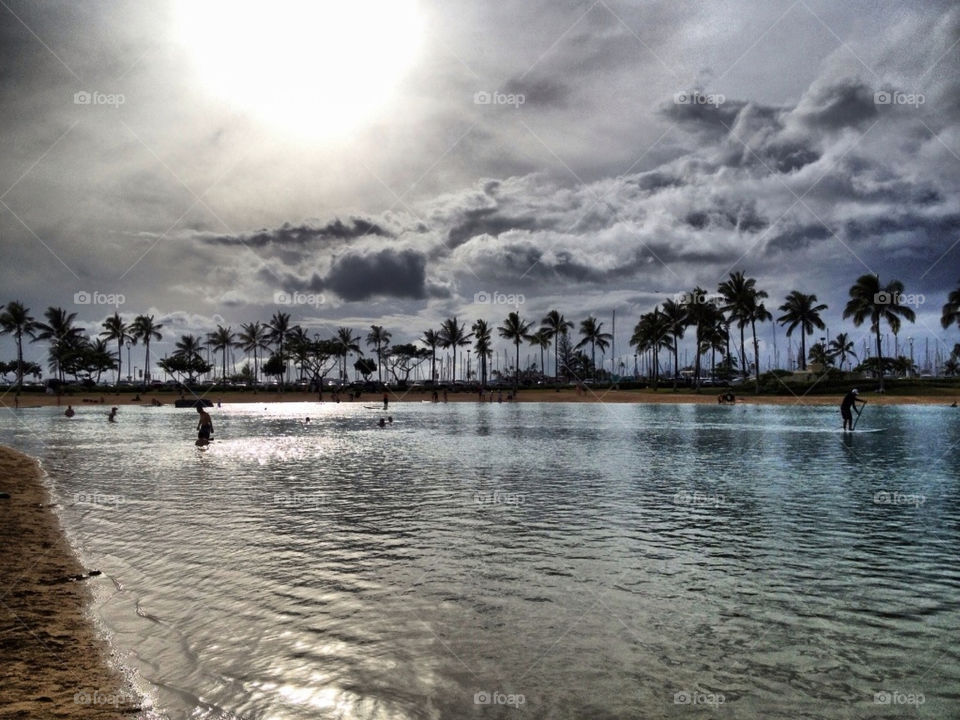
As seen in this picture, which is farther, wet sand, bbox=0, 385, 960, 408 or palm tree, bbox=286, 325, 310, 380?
palm tree, bbox=286, 325, 310, 380

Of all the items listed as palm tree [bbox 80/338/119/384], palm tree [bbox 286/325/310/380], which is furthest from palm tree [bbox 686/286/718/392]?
palm tree [bbox 80/338/119/384]

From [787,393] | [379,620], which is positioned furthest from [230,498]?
[787,393]

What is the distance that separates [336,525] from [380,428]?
32.3 metres

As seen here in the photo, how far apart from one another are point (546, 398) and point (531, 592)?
10447 cm

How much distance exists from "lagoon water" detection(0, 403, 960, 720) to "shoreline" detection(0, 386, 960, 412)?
229 ft

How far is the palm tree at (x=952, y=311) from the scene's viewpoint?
82188mm

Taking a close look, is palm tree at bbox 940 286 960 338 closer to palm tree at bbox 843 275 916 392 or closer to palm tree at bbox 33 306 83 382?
palm tree at bbox 843 275 916 392

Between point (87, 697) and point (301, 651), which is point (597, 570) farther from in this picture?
point (87, 697)

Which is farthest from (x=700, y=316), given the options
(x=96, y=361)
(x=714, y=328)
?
(x=96, y=361)

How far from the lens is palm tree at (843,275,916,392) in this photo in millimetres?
87188

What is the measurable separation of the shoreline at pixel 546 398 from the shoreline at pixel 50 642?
8360cm

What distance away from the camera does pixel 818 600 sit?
8.23 m

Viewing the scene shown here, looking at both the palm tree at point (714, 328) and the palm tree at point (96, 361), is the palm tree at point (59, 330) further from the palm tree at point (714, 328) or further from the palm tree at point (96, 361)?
the palm tree at point (714, 328)

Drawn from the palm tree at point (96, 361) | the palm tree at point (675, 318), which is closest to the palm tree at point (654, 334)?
the palm tree at point (675, 318)
